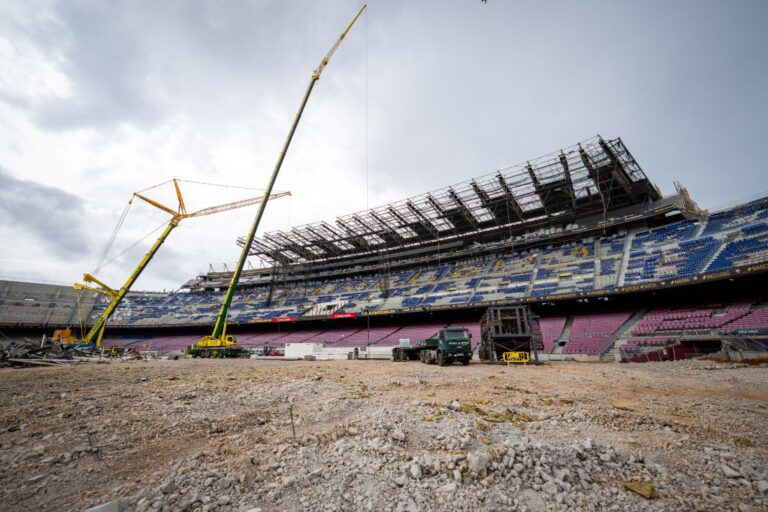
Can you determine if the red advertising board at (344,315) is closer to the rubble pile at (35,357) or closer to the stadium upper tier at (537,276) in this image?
the stadium upper tier at (537,276)

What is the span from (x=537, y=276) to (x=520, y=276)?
1936 mm

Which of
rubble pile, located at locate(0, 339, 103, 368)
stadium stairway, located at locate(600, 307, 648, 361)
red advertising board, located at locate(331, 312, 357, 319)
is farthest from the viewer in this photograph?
red advertising board, located at locate(331, 312, 357, 319)

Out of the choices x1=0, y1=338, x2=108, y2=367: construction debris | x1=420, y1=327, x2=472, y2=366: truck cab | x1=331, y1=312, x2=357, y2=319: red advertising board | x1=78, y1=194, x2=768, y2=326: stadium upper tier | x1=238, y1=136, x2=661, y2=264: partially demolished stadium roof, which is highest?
x1=238, y1=136, x2=661, y2=264: partially demolished stadium roof

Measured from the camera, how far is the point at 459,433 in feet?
15.5

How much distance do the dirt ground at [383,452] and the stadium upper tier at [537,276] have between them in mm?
21769

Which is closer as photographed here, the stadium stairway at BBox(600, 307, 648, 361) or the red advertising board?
the stadium stairway at BBox(600, 307, 648, 361)

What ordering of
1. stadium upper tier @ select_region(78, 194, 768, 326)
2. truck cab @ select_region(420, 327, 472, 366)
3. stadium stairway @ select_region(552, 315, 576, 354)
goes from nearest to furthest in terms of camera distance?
truck cab @ select_region(420, 327, 472, 366) < stadium stairway @ select_region(552, 315, 576, 354) < stadium upper tier @ select_region(78, 194, 768, 326)

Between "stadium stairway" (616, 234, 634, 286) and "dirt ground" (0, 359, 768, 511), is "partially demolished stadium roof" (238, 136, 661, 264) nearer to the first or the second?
"stadium stairway" (616, 234, 634, 286)

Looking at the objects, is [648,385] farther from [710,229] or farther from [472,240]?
[472,240]

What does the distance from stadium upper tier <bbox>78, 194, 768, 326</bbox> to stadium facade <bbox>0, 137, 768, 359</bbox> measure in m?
0.18

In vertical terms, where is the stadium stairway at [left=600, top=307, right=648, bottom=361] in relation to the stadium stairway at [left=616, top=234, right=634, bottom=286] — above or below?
below

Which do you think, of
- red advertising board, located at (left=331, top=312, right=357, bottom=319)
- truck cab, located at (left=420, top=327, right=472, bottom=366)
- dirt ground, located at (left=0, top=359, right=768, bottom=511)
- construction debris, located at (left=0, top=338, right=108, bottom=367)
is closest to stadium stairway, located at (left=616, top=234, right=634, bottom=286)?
truck cab, located at (left=420, top=327, right=472, bottom=366)

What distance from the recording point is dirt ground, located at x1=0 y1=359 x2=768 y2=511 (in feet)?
10.9

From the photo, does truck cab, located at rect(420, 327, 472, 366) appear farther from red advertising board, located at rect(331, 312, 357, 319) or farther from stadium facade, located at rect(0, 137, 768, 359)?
red advertising board, located at rect(331, 312, 357, 319)
